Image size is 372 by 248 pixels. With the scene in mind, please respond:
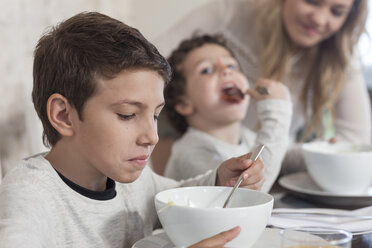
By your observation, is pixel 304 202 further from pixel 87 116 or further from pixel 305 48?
pixel 305 48

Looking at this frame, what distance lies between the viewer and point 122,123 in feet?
2.57

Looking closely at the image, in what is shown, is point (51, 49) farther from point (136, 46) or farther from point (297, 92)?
point (297, 92)

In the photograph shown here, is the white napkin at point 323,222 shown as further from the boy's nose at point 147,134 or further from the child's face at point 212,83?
the child's face at point 212,83

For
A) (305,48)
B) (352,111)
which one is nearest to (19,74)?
(305,48)

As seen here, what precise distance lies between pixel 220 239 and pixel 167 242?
158 mm

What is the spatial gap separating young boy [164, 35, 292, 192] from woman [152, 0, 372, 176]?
40 cm

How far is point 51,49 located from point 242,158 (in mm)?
408

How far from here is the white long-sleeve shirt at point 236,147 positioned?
4.17 ft

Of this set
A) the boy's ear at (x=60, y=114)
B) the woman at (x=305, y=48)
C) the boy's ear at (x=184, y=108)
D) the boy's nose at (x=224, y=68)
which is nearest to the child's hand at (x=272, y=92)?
the boy's nose at (x=224, y=68)

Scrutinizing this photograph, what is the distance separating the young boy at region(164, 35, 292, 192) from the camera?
1.36 metres

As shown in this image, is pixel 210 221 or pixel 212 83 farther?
pixel 212 83

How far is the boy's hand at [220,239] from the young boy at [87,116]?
0.68 feet

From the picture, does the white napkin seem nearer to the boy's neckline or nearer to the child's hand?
the boy's neckline

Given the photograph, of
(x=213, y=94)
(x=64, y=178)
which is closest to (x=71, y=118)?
(x=64, y=178)
